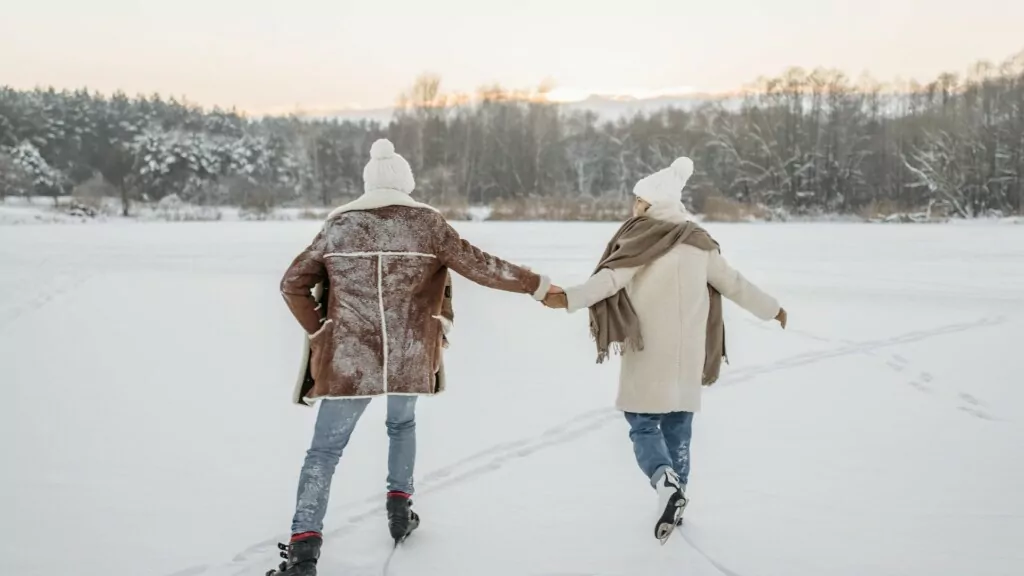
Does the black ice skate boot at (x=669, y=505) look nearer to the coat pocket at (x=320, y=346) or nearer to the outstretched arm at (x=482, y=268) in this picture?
the outstretched arm at (x=482, y=268)

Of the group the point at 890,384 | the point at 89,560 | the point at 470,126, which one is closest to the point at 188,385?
the point at 89,560

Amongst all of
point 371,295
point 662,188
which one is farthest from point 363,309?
point 662,188

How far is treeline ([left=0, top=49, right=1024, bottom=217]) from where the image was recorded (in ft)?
173

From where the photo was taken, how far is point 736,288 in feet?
12.3

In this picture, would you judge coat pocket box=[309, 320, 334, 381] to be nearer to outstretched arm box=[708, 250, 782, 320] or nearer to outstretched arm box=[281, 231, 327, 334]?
outstretched arm box=[281, 231, 327, 334]

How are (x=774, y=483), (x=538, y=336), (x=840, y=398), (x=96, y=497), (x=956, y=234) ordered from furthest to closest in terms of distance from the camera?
(x=956, y=234)
(x=538, y=336)
(x=840, y=398)
(x=774, y=483)
(x=96, y=497)

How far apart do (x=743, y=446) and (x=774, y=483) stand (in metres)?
0.73

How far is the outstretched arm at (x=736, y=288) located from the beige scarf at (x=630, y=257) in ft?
0.24

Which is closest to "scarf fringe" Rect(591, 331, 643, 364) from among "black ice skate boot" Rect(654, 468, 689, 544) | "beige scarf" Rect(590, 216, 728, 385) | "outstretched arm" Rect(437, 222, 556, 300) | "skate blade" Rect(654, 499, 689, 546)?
"beige scarf" Rect(590, 216, 728, 385)

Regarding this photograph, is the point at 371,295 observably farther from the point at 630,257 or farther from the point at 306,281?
the point at 630,257

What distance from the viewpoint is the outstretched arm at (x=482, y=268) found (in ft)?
10.9

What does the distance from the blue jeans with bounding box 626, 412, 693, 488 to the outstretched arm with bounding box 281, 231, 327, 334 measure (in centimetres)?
140

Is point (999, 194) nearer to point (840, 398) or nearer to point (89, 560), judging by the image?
point (840, 398)

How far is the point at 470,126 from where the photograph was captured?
64.8m
